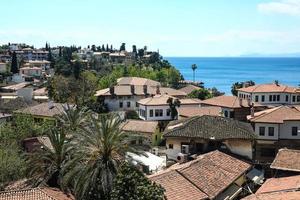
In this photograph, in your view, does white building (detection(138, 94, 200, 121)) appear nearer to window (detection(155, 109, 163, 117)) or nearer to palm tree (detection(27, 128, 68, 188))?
window (detection(155, 109, 163, 117))

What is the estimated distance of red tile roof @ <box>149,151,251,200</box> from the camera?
27998 millimetres

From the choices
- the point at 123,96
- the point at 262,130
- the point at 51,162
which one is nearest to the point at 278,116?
the point at 262,130

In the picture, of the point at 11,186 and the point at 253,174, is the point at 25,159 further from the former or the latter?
the point at 253,174

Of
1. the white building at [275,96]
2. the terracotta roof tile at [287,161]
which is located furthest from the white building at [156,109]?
the terracotta roof tile at [287,161]

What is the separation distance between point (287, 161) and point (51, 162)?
1722cm

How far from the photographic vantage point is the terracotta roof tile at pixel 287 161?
33.6 meters

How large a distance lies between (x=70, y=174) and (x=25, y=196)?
9.77 ft

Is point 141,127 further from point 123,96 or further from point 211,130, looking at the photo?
point 211,130

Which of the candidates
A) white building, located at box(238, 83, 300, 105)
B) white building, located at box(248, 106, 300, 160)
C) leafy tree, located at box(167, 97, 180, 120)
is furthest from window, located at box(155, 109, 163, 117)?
white building, located at box(248, 106, 300, 160)

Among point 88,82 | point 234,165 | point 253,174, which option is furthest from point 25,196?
point 88,82

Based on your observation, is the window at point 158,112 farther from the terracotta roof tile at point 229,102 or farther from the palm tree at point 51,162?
the palm tree at point 51,162

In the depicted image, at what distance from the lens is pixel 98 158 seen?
26.0 m

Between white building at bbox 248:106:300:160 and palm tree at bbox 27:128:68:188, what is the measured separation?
80.9 ft

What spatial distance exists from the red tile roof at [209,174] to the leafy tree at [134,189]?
493 centimetres
